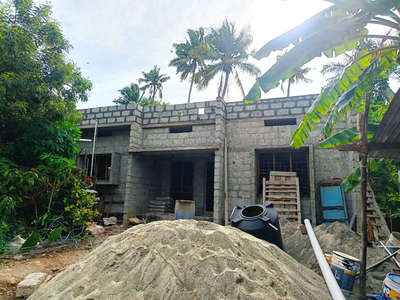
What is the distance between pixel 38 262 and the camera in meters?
4.51

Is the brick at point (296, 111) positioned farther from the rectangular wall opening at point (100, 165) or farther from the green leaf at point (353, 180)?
the rectangular wall opening at point (100, 165)

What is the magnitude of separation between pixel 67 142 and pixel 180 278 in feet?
20.6

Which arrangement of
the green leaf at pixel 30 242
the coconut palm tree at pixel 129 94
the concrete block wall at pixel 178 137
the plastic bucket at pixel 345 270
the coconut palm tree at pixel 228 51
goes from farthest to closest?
the coconut palm tree at pixel 129 94 → the coconut palm tree at pixel 228 51 → the concrete block wall at pixel 178 137 → the green leaf at pixel 30 242 → the plastic bucket at pixel 345 270

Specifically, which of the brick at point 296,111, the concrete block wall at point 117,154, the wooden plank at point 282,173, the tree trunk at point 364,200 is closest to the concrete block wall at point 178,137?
the concrete block wall at point 117,154

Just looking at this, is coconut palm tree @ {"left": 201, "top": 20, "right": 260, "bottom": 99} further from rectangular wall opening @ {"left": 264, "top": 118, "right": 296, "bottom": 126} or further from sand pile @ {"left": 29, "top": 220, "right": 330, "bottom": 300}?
sand pile @ {"left": 29, "top": 220, "right": 330, "bottom": 300}

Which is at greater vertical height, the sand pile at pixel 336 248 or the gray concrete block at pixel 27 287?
the sand pile at pixel 336 248

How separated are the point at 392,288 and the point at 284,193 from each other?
5.00m

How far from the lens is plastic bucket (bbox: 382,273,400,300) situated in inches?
108

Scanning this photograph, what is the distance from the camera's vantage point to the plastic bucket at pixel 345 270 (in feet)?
11.4

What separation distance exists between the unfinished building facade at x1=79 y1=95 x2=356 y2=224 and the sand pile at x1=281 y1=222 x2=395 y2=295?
2.34m

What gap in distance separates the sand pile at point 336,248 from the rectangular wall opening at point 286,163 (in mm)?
2879

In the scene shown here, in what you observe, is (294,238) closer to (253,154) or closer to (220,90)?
(253,154)

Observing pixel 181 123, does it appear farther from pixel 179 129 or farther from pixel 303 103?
pixel 303 103

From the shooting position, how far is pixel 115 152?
10.2 meters
